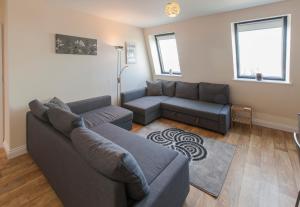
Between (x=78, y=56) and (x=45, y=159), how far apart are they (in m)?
2.05

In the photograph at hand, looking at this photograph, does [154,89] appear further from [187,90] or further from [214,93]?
[214,93]

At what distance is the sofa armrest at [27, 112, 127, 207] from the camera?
3.43 feet

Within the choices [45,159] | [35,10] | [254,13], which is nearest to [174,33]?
[254,13]

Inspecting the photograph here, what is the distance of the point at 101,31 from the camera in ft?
11.8

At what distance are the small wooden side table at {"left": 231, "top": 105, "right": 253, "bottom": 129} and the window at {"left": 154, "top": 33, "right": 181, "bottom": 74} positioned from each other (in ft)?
6.38

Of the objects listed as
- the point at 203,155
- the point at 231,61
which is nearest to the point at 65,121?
the point at 203,155

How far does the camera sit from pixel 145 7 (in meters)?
3.00

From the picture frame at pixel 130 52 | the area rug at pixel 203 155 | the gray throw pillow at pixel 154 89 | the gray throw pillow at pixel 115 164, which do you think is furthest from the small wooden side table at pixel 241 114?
the gray throw pillow at pixel 115 164

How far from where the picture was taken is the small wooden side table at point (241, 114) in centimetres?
355

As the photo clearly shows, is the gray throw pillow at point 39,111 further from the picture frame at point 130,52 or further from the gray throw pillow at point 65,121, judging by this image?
the picture frame at point 130,52

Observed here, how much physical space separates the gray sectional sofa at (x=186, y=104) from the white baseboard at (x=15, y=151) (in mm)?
2053

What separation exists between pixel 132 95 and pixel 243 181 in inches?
116

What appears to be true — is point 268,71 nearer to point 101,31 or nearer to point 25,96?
point 101,31

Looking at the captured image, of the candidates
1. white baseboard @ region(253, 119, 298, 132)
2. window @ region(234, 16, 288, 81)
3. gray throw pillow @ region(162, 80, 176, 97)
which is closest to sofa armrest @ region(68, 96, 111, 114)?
gray throw pillow @ region(162, 80, 176, 97)
